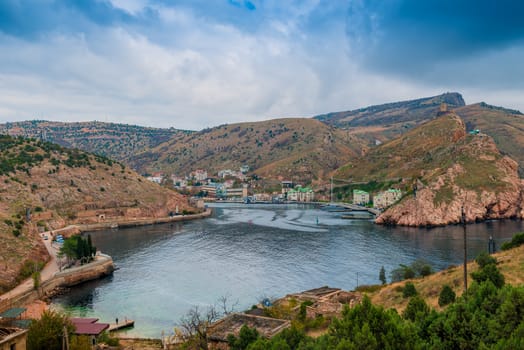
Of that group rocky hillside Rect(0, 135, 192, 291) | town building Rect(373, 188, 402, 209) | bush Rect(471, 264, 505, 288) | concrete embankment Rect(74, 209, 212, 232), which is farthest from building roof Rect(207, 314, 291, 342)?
town building Rect(373, 188, 402, 209)

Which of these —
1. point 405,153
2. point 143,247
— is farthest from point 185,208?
point 405,153

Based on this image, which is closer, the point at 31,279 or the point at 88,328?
the point at 88,328

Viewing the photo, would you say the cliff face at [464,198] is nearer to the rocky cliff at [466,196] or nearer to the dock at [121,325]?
the rocky cliff at [466,196]

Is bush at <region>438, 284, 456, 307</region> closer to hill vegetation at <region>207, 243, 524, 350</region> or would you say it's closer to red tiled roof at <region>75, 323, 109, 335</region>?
hill vegetation at <region>207, 243, 524, 350</region>

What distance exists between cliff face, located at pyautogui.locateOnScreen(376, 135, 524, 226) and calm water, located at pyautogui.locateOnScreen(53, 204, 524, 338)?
17.9 ft

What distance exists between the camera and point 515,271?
2852cm

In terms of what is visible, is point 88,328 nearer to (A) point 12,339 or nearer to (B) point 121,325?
(B) point 121,325

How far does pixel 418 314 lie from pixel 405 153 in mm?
133411

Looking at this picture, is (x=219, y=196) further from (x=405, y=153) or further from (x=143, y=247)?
(x=143, y=247)

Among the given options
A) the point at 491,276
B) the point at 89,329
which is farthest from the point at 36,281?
the point at 491,276

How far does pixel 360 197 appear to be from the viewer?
140875 millimetres

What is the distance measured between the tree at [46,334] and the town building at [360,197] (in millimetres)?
122788

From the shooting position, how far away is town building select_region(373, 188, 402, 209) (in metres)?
119

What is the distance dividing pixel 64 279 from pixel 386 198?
298 feet
